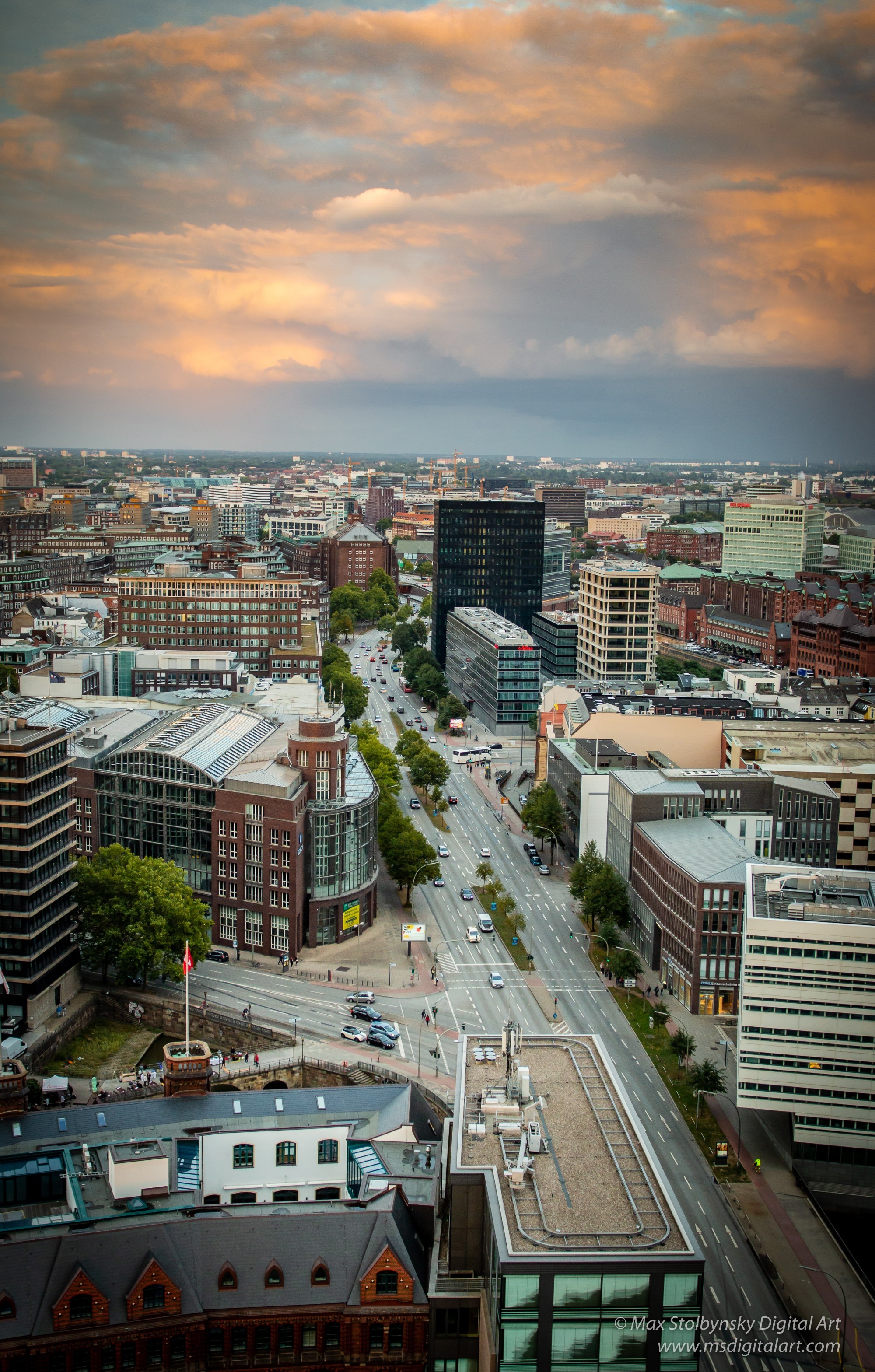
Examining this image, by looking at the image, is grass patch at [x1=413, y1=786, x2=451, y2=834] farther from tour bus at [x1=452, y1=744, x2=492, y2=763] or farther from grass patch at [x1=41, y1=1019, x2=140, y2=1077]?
grass patch at [x1=41, y1=1019, x2=140, y2=1077]

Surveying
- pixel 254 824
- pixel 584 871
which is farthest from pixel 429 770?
pixel 254 824

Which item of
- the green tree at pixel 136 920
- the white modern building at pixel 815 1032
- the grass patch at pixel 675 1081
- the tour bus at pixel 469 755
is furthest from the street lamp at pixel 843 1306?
the tour bus at pixel 469 755

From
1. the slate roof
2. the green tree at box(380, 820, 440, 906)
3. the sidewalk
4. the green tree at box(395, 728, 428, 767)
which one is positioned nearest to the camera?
the slate roof

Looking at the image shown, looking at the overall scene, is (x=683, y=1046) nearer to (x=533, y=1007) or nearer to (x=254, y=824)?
(x=533, y=1007)

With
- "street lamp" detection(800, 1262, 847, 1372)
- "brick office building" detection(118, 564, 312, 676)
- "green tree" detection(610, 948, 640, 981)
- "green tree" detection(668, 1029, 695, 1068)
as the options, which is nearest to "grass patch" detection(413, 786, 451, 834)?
"brick office building" detection(118, 564, 312, 676)

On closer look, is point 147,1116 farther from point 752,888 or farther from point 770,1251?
point 752,888
